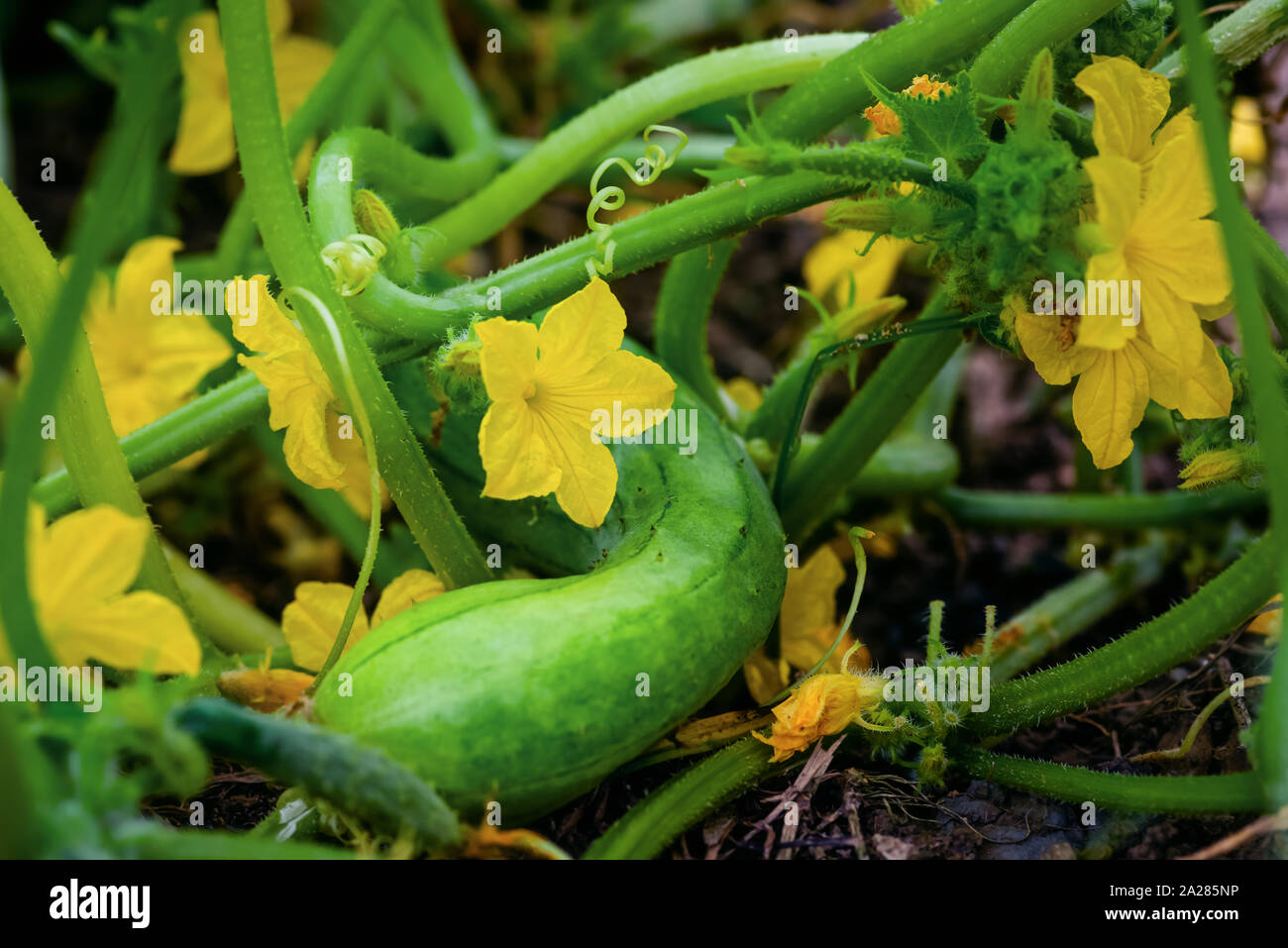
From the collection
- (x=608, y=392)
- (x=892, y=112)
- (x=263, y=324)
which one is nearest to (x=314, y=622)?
Result: (x=263, y=324)

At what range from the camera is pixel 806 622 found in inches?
67.2

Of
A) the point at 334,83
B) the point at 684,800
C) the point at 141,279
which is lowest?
the point at 684,800

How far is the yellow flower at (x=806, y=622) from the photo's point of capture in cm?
165

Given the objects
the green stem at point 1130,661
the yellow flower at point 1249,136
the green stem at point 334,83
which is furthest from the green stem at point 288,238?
the yellow flower at point 1249,136

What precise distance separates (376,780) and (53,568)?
0.37 m

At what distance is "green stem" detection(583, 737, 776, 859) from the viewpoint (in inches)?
50.8

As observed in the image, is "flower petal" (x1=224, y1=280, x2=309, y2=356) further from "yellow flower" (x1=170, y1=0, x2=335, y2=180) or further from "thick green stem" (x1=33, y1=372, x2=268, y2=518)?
"yellow flower" (x1=170, y1=0, x2=335, y2=180)

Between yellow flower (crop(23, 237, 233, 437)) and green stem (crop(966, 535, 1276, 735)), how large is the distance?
4.28ft

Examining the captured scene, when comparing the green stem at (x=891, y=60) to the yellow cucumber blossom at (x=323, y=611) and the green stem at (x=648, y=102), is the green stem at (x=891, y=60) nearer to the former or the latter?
the green stem at (x=648, y=102)

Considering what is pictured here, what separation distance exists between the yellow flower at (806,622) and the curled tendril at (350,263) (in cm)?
76

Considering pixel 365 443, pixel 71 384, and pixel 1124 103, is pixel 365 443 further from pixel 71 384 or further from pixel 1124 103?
pixel 1124 103

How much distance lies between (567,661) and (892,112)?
78cm

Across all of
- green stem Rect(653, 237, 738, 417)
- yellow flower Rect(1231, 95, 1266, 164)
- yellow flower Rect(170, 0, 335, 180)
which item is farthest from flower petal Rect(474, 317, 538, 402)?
yellow flower Rect(1231, 95, 1266, 164)
